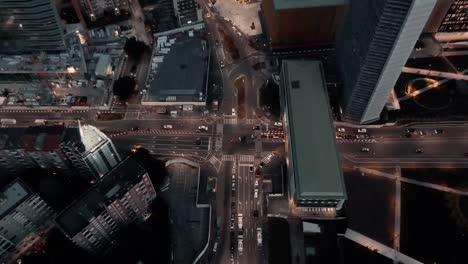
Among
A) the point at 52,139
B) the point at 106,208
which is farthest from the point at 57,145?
the point at 106,208

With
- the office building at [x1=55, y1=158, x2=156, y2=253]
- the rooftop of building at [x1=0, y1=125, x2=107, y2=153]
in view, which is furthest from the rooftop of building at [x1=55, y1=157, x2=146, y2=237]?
the rooftop of building at [x1=0, y1=125, x2=107, y2=153]

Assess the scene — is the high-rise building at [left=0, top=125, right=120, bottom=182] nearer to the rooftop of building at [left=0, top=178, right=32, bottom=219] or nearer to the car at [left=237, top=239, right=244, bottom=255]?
the rooftop of building at [left=0, top=178, right=32, bottom=219]

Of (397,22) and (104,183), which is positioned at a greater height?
(397,22)

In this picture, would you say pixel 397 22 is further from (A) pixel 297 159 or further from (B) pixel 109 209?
(B) pixel 109 209

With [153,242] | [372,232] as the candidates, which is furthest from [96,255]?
[372,232]

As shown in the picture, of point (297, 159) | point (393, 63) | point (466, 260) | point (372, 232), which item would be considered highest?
point (393, 63)

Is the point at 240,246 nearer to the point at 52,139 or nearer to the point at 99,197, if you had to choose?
the point at 99,197

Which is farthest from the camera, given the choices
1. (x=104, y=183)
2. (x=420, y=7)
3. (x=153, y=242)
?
(x=153, y=242)
